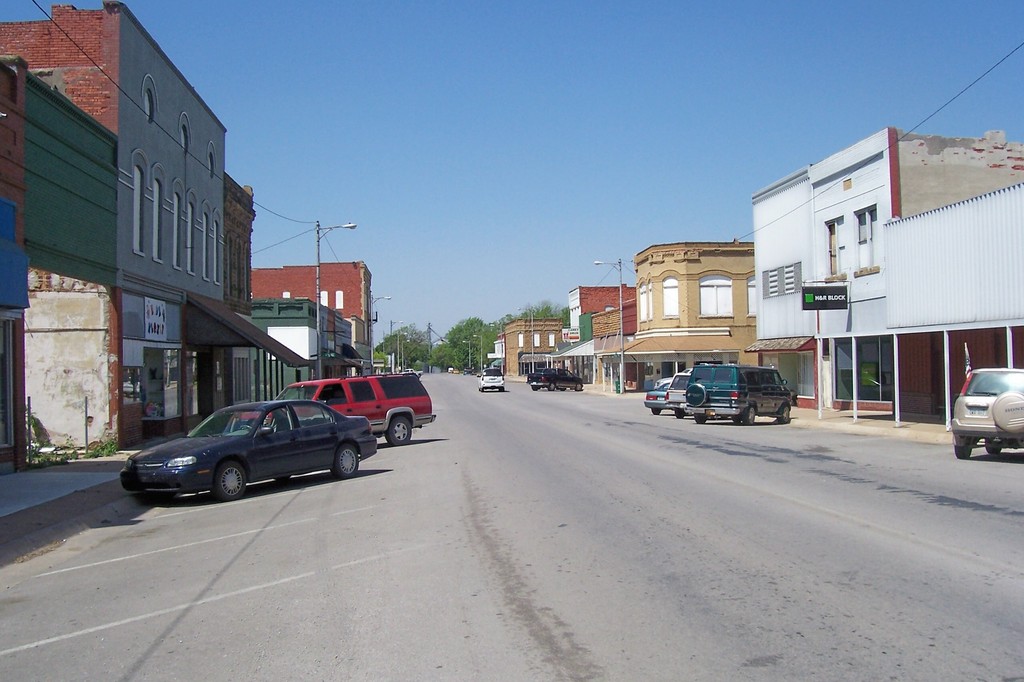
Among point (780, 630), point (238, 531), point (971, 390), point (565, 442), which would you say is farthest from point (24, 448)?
point (971, 390)

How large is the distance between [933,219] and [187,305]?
2207cm

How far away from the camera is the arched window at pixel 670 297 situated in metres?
56.8

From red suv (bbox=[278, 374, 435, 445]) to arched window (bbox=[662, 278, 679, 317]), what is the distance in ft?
113

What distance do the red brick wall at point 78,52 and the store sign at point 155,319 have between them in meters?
4.88

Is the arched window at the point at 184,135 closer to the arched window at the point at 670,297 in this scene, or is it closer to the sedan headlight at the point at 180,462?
the sedan headlight at the point at 180,462

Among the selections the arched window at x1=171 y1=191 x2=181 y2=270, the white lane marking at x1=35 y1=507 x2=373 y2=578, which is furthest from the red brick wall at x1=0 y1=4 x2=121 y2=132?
the white lane marking at x1=35 y1=507 x2=373 y2=578

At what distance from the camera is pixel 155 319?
953 inches

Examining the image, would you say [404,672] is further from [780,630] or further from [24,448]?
[24,448]

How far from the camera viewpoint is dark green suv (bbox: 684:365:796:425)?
2923 cm

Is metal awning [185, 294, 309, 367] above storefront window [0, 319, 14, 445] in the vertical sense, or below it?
above

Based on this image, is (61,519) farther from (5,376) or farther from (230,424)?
(5,376)

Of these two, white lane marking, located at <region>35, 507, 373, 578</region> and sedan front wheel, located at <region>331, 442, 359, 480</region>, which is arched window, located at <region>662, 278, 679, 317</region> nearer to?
sedan front wheel, located at <region>331, 442, 359, 480</region>

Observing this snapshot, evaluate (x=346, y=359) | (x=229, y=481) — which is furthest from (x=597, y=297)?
(x=229, y=481)

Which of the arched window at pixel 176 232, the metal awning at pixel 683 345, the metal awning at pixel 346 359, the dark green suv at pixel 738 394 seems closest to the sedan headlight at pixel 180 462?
the arched window at pixel 176 232
